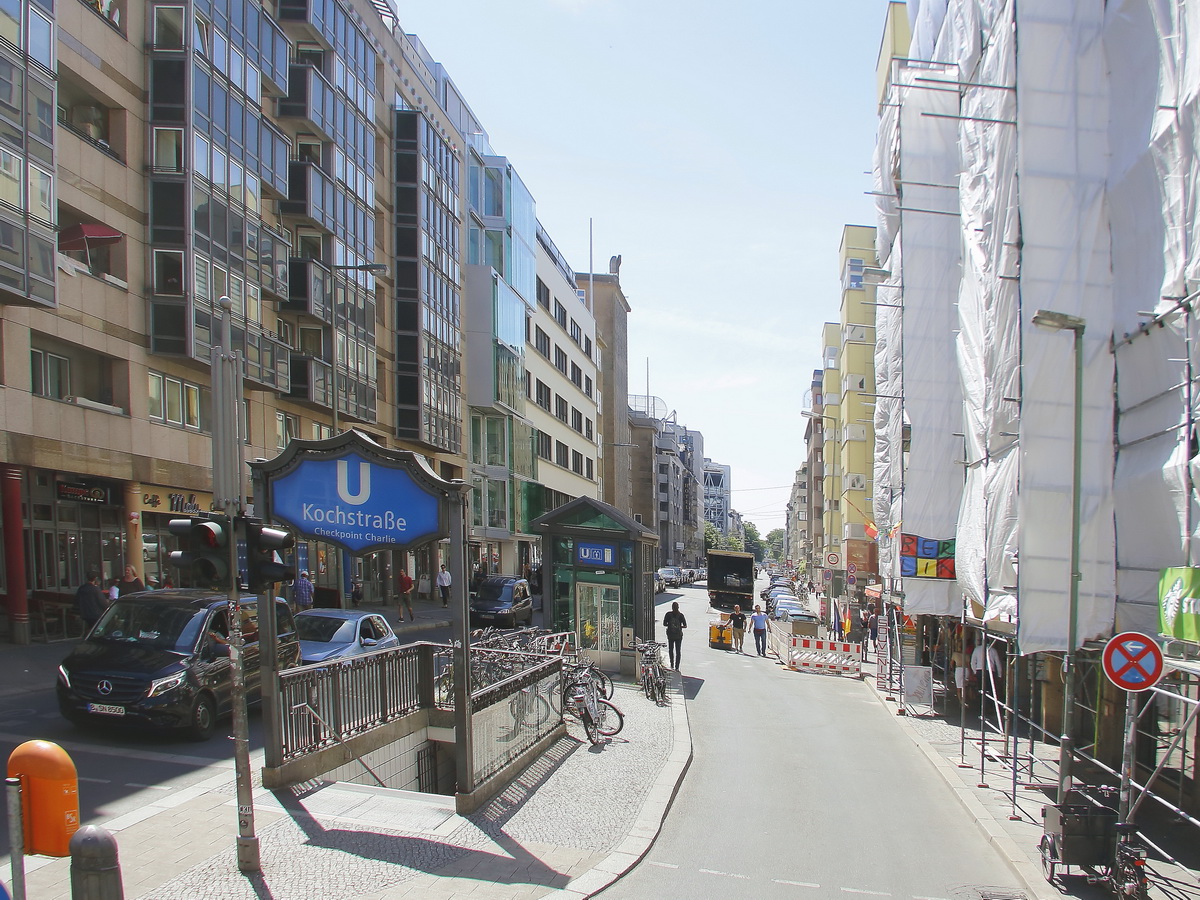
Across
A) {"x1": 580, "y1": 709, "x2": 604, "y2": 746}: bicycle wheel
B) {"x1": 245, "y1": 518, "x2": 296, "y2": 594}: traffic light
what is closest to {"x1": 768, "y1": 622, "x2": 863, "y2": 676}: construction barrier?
{"x1": 580, "y1": 709, "x2": 604, "y2": 746}: bicycle wheel

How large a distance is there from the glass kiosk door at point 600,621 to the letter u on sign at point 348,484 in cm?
1249

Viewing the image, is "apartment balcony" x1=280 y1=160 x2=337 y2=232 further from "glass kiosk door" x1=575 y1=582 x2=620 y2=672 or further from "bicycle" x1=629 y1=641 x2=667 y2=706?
"bicycle" x1=629 y1=641 x2=667 y2=706

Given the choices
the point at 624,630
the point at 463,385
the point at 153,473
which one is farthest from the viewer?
the point at 463,385

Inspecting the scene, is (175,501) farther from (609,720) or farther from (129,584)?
(609,720)

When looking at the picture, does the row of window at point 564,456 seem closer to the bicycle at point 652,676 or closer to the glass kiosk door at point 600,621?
the glass kiosk door at point 600,621

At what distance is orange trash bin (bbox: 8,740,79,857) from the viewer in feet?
14.4

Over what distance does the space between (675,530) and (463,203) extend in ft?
320

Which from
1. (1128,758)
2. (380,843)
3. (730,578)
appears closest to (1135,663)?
(1128,758)

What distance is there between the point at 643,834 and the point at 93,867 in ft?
18.7

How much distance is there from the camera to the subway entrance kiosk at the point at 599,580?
20.9 m

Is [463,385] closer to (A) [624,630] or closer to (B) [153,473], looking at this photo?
(B) [153,473]

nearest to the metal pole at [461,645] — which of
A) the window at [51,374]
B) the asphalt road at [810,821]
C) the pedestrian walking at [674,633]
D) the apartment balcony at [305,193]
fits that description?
the asphalt road at [810,821]

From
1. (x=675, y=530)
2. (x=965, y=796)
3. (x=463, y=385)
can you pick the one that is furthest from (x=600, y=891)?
(x=675, y=530)

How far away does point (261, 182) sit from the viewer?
28672mm
